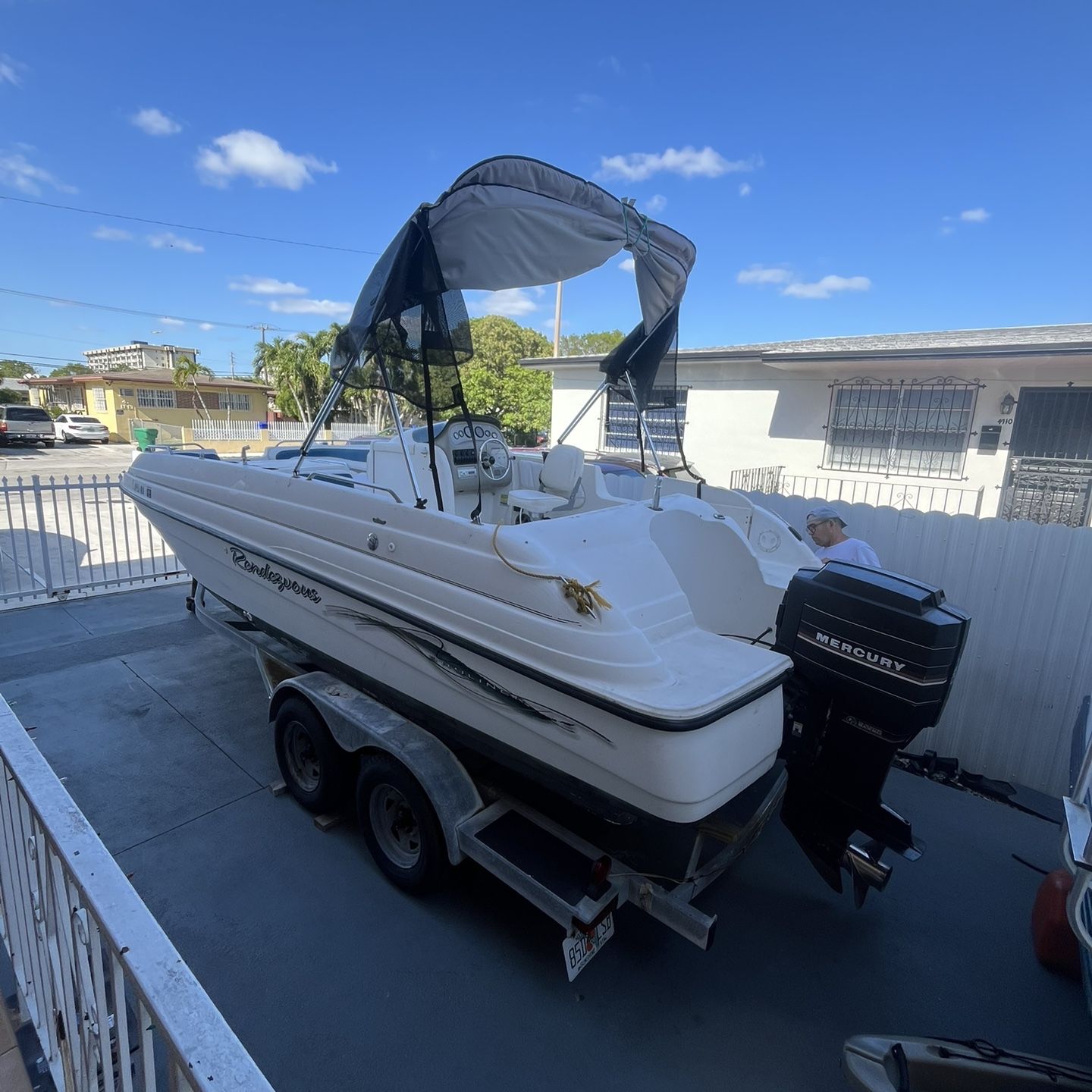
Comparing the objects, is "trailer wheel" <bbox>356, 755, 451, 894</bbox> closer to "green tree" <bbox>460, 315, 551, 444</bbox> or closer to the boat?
the boat

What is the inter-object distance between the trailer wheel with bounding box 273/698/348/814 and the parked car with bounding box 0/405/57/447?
27.7 meters

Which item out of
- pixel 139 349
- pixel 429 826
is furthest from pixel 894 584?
pixel 139 349

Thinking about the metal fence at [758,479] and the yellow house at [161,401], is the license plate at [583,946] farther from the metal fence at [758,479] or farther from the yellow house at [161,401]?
the yellow house at [161,401]

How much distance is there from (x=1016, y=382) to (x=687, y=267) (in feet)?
26.5

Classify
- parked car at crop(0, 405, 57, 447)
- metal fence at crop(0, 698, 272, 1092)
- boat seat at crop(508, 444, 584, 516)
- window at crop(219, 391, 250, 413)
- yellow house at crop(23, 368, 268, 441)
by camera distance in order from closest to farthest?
metal fence at crop(0, 698, 272, 1092), boat seat at crop(508, 444, 584, 516), parked car at crop(0, 405, 57, 447), yellow house at crop(23, 368, 268, 441), window at crop(219, 391, 250, 413)

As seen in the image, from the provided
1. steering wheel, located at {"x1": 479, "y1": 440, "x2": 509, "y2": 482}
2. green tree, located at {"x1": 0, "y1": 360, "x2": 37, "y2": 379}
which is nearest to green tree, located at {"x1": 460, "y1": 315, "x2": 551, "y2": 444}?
steering wheel, located at {"x1": 479, "y1": 440, "x2": 509, "y2": 482}

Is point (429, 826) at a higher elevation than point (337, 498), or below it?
below

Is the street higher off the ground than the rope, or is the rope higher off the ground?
the rope

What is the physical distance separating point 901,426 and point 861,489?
111cm

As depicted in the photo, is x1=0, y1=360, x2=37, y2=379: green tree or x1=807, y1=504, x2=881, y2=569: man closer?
x1=807, y1=504, x2=881, y2=569: man

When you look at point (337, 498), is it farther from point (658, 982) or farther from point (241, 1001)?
point (658, 982)

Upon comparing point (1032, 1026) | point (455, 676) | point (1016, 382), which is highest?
point (1016, 382)

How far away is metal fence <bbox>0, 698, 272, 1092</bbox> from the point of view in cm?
91

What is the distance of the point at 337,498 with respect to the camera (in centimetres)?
293
